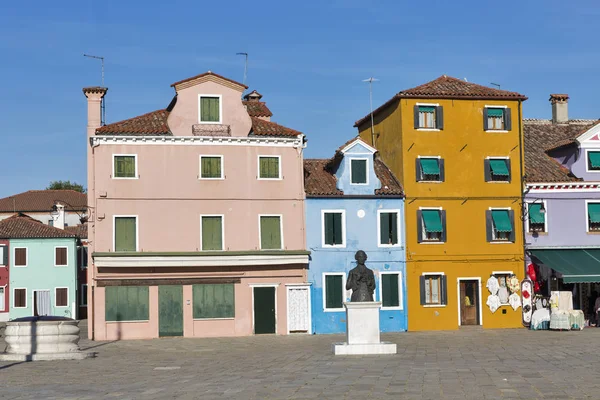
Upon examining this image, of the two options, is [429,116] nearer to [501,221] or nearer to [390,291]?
[501,221]

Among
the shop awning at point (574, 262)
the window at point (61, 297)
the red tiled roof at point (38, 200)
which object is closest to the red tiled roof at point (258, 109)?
the shop awning at point (574, 262)

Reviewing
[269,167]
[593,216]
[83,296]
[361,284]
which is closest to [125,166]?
[269,167]

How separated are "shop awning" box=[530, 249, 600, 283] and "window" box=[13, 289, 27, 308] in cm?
3819

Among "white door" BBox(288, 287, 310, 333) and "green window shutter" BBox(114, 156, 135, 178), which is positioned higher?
"green window shutter" BBox(114, 156, 135, 178)

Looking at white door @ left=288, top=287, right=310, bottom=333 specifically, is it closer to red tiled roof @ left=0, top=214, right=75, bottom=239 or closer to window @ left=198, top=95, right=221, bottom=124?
window @ left=198, top=95, right=221, bottom=124

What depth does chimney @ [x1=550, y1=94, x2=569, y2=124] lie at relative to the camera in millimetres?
53219

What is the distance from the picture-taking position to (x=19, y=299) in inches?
2594

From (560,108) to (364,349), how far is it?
98.9ft

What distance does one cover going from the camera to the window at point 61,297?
219ft

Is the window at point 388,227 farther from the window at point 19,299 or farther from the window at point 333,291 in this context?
the window at point 19,299

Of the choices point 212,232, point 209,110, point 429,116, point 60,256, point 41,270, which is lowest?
point 41,270

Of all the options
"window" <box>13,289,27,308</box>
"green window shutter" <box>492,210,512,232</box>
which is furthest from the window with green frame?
"window" <box>13,289,27,308</box>

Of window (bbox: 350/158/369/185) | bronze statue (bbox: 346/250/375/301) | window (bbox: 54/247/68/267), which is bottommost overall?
bronze statue (bbox: 346/250/375/301)

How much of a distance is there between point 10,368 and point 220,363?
20.0ft
